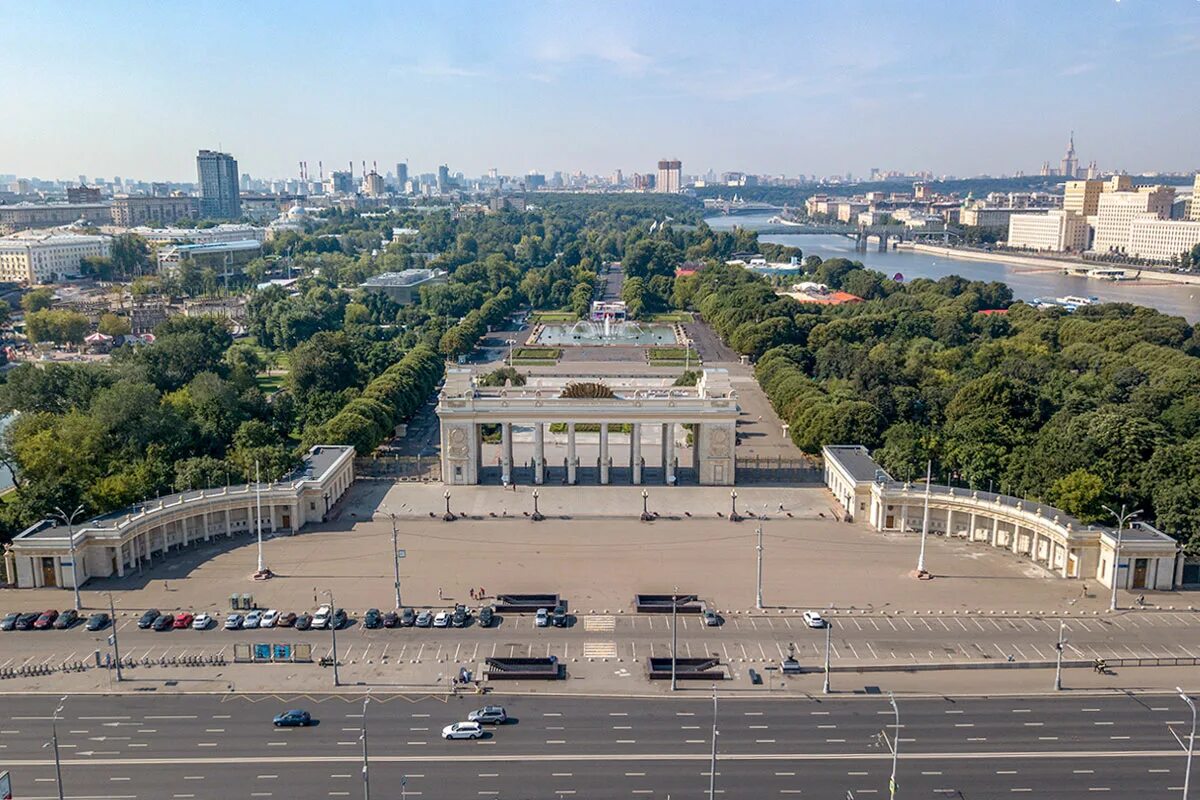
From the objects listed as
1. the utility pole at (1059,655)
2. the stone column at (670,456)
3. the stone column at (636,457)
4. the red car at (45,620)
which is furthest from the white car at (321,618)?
the utility pole at (1059,655)

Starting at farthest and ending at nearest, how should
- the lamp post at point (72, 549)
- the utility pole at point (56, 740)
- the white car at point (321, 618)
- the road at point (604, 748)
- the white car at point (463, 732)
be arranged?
the lamp post at point (72, 549)
the white car at point (321, 618)
the white car at point (463, 732)
the road at point (604, 748)
the utility pole at point (56, 740)

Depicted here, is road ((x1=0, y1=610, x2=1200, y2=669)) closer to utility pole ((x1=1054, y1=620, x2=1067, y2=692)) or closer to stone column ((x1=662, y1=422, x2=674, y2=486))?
utility pole ((x1=1054, y1=620, x2=1067, y2=692))

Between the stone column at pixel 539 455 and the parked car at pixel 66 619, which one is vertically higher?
the stone column at pixel 539 455

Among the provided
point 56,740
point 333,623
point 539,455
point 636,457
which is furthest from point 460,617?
point 636,457

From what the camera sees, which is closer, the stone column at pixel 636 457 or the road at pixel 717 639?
the road at pixel 717 639

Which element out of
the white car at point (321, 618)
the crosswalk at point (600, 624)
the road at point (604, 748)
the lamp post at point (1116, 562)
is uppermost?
the lamp post at point (1116, 562)

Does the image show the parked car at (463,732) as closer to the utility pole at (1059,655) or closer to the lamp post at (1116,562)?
the utility pole at (1059,655)

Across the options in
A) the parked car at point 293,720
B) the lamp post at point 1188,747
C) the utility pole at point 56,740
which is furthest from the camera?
the parked car at point 293,720

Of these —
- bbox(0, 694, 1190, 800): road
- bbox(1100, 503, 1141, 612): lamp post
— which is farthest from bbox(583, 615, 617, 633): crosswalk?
bbox(1100, 503, 1141, 612): lamp post
